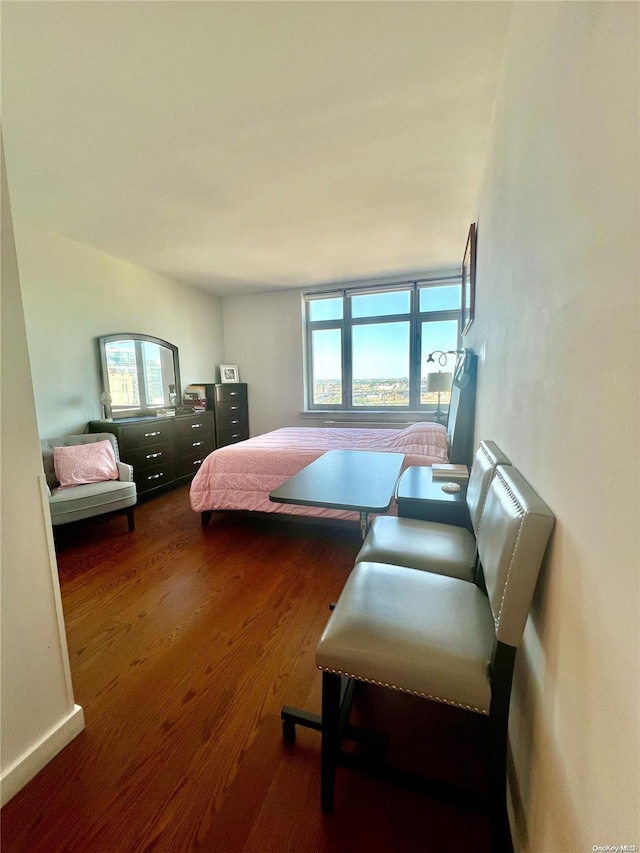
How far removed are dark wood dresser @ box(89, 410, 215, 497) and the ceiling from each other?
6.09ft

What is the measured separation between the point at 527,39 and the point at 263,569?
271 cm

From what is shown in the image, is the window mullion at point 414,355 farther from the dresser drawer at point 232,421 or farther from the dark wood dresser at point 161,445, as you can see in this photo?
the dark wood dresser at point 161,445

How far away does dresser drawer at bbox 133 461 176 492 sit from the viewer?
3590 millimetres

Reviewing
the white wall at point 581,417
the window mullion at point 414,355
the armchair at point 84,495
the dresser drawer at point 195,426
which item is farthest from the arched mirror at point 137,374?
the white wall at point 581,417

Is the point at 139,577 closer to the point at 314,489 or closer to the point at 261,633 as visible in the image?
the point at 261,633

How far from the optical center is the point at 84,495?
103 inches

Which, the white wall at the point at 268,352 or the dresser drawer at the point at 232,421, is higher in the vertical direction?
the white wall at the point at 268,352

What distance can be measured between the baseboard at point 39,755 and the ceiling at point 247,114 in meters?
2.60

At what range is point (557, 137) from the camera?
0.79 metres

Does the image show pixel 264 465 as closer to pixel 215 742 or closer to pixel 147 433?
pixel 147 433

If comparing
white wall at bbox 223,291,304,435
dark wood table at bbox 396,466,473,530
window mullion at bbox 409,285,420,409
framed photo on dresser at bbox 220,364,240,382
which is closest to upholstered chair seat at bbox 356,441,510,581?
dark wood table at bbox 396,466,473,530

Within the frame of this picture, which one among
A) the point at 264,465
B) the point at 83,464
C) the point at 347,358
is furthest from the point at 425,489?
the point at 347,358

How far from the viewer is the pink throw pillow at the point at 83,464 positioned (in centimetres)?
279

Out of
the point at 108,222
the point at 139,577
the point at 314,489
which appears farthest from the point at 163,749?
the point at 108,222
